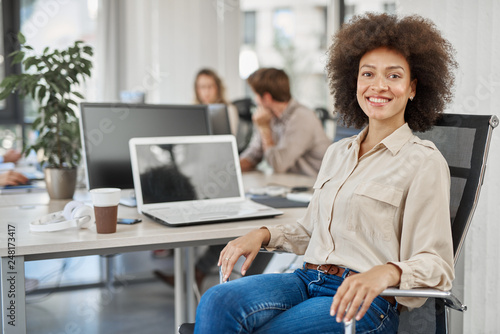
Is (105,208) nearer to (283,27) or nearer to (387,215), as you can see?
(387,215)

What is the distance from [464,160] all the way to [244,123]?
299 cm

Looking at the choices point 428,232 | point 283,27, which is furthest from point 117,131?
point 283,27

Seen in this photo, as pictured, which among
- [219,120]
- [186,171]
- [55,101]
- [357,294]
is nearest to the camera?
[357,294]

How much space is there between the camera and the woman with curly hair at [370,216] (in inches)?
51.0

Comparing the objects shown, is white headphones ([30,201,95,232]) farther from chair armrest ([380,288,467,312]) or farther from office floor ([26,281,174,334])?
office floor ([26,281,174,334])

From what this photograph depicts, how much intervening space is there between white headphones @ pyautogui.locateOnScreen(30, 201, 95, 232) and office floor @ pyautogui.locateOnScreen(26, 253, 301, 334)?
1207 mm

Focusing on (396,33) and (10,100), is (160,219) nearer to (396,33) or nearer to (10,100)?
(396,33)

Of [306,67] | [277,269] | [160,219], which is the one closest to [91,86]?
[306,67]

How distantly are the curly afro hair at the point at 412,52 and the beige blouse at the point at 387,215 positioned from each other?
0.11 meters

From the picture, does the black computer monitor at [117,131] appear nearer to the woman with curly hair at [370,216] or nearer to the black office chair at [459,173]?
the woman with curly hair at [370,216]

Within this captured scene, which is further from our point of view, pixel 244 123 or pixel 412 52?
pixel 244 123

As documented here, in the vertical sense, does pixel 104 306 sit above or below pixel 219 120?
below

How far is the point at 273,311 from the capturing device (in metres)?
1.39

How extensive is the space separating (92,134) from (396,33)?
1.20m
